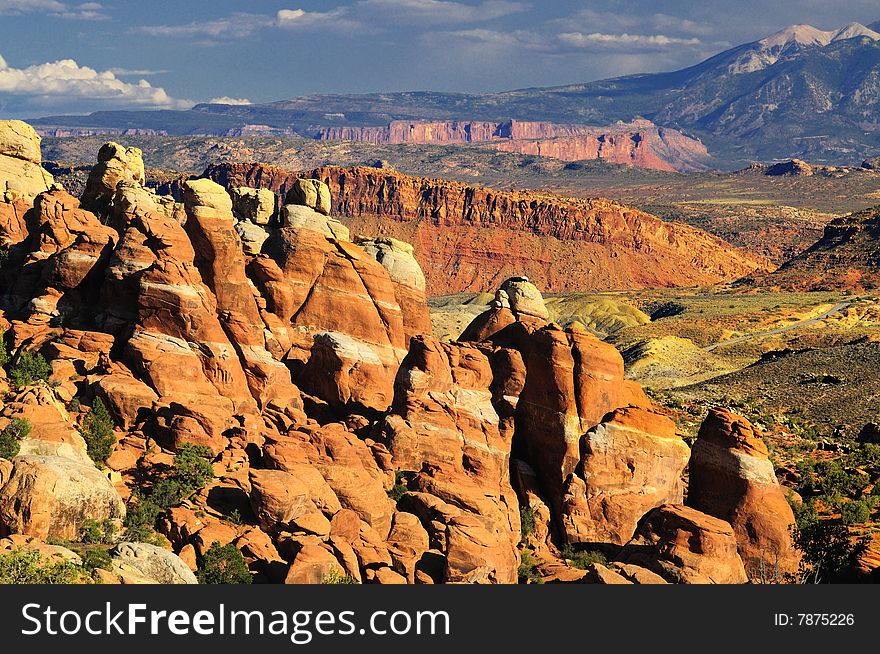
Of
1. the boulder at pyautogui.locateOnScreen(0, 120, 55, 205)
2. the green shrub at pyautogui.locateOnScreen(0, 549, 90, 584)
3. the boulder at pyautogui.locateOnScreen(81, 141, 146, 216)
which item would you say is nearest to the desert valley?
the green shrub at pyautogui.locateOnScreen(0, 549, 90, 584)

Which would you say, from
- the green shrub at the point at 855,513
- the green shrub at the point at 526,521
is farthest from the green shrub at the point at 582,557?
the green shrub at the point at 855,513

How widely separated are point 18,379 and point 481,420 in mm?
24408

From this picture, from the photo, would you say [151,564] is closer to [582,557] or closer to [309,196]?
[582,557]

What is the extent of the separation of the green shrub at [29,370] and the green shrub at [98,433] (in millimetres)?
4224

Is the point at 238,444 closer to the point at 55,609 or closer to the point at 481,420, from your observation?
the point at 481,420

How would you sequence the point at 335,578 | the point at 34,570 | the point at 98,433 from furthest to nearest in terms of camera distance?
the point at 98,433 < the point at 335,578 < the point at 34,570

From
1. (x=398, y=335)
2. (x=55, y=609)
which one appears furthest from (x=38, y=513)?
(x=398, y=335)

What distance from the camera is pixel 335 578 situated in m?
44.7

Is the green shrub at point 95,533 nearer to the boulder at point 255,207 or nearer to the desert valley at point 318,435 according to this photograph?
the desert valley at point 318,435

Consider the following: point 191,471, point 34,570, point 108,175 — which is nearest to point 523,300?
point 191,471

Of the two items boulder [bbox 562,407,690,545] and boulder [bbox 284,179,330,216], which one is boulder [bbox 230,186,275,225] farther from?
boulder [bbox 562,407,690,545]

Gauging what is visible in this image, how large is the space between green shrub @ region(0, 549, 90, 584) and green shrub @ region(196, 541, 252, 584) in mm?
6134

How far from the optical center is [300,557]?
149 feet

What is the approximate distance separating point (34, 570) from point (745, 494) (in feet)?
115
